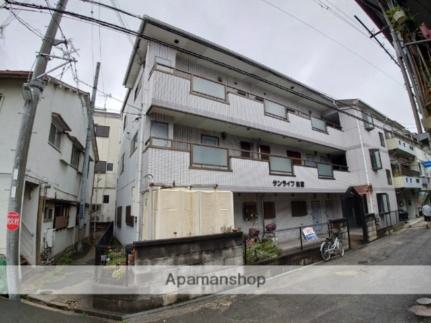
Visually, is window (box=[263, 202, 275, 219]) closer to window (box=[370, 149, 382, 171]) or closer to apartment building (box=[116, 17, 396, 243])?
apartment building (box=[116, 17, 396, 243])

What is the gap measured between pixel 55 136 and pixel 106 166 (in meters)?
14.0

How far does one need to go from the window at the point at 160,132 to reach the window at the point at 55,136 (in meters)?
4.02

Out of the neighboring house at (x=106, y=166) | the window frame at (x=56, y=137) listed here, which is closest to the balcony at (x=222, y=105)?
the window frame at (x=56, y=137)

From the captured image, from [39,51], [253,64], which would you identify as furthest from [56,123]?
[253,64]

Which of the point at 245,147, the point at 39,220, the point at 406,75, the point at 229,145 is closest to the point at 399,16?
the point at 406,75

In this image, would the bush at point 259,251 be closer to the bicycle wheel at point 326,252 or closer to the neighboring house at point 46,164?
the bicycle wheel at point 326,252

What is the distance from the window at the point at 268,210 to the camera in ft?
38.9

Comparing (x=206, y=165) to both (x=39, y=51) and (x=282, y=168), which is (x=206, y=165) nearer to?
(x=282, y=168)

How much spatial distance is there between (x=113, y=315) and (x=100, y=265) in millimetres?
1522

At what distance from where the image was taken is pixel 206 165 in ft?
28.3

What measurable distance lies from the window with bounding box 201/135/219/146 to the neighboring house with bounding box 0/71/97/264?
587 centimetres

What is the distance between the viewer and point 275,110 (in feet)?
39.7

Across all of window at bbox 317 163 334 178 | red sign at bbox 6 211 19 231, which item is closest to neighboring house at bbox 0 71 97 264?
red sign at bbox 6 211 19 231

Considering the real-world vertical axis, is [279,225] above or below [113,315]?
above
